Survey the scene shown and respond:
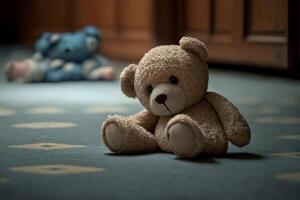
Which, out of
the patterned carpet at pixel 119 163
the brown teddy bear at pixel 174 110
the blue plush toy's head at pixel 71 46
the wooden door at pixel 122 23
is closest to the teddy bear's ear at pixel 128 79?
the brown teddy bear at pixel 174 110

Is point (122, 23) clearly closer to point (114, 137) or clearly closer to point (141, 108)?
point (141, 108)

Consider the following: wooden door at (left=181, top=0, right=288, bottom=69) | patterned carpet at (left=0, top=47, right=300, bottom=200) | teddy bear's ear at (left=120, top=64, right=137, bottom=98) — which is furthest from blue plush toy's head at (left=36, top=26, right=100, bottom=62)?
teddy bear's ear at (left=120, top=64, right=137, bottom=98)

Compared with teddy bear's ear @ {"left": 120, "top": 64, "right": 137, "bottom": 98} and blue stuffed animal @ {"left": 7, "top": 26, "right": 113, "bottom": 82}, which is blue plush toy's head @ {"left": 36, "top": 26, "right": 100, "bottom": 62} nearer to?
blue stuffed animal @ {"left": 7, "top": 26, "right": 113, "bottom": 82}

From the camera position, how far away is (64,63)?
277 centimetres

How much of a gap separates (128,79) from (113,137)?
14 cm

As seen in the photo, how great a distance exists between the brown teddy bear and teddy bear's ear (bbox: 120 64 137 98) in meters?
0.01

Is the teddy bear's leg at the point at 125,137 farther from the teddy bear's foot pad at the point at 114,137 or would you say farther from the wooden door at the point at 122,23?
the wooden door at the point at 122,23

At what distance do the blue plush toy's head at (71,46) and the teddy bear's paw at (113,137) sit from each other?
61.0 inches

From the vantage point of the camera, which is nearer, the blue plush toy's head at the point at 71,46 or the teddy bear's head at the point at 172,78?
the teddy bear's head at the point at 172,78

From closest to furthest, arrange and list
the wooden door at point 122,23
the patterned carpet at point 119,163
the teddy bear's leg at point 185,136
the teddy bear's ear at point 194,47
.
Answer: the patterned carpet at point 119,163 < the teddy bear's leg at point 185,136 < the teddy bear's ear at point 194,47 < the wooden door at point 122,23

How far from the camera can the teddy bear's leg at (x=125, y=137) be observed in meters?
1.19

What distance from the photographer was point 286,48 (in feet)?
8.34

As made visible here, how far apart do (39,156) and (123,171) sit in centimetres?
20

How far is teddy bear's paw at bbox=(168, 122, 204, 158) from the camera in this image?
3.67ft
